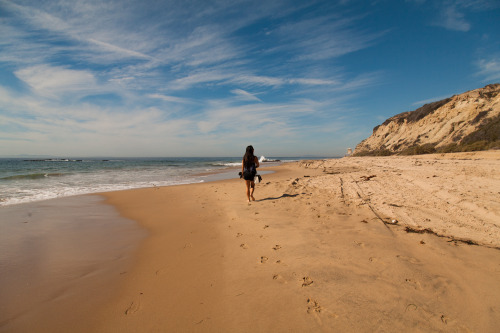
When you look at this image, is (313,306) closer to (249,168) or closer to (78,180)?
(249,168)

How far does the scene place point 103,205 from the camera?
8039 mm

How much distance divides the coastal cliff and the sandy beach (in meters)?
21.6

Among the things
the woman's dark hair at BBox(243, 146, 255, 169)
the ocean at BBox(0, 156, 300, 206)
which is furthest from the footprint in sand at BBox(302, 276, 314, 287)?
the ocean at BBox(0, 156, 300, 206)

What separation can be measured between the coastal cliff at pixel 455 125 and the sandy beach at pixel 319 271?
21.6 metres

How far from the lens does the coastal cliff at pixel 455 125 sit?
874 inches

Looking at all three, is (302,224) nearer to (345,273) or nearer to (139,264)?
(345,273)

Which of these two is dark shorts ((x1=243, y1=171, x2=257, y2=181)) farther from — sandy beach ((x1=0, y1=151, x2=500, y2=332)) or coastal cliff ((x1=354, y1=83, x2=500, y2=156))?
coastal cliff ((x1=354, y1=83, x2=500, y2=156))

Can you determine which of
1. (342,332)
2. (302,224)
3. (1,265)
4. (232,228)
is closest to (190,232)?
(232,228)

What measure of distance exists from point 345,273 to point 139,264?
10.1ft

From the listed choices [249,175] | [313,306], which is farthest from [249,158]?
[313,306]

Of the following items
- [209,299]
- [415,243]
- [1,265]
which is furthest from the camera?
[415,243]

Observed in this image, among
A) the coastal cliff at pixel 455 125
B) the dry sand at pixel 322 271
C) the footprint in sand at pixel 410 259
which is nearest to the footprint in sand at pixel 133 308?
the dry sand at pixel 322 271

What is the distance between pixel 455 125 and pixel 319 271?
115 feet

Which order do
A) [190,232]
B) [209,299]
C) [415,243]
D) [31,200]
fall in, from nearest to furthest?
[209,299], [415,243], [190,232], [31,200]
